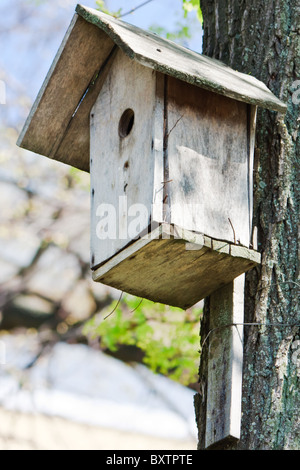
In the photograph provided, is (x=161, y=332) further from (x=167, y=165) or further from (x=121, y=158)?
(x=167, y=165)

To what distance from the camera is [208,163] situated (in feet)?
8.23

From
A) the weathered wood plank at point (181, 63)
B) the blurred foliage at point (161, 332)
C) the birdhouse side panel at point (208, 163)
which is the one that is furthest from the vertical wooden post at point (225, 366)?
the blurred foliage at point (161, 332)

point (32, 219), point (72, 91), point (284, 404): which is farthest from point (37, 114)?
point (32, 219)

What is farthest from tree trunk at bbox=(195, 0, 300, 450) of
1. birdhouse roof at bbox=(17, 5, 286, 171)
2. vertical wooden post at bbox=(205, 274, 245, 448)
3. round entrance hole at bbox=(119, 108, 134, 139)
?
round entrance hole at bbox=(119, 108, 134, 139)

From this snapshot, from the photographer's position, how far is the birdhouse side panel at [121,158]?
95.3 inches

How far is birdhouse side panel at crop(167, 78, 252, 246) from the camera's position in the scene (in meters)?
2.40

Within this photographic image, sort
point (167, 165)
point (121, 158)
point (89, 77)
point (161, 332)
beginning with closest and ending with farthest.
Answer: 1. point (167, 165)
2. point (121, 158)
3. point (89, 77)
4. point (161, 332)

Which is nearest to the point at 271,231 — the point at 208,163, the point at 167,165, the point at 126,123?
the point at 208,163

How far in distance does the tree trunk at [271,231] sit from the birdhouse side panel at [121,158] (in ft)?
1.68

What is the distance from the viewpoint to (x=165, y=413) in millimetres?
8344

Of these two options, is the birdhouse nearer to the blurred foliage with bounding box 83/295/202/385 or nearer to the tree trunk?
the tree trunk

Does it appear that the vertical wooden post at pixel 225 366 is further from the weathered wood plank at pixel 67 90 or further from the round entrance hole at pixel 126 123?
the weathered wood plank at pixel 67 90

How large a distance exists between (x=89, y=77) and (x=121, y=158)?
1.77 ft

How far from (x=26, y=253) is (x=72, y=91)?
5.91 metres
